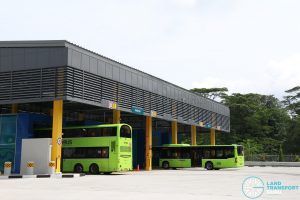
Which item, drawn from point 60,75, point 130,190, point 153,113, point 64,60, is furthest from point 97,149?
point 130,190

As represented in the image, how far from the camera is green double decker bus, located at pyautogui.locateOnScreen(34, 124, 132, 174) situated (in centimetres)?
2773

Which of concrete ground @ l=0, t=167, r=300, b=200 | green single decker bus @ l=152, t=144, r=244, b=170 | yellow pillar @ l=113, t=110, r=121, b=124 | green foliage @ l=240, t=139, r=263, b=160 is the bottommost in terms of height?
concrete ground @ l=0, t=167, r=300, b=200

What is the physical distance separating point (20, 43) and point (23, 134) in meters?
6.20

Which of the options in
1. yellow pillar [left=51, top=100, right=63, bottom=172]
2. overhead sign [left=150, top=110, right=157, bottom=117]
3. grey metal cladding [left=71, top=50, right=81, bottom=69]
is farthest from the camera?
overhead sign [left=150, top=110, right=157, bottom=117]

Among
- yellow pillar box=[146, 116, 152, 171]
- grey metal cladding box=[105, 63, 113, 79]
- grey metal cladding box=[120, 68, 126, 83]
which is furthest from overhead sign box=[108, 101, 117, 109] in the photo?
yellow pillar box=[146, 116, 152, 171]

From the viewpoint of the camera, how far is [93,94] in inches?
1160

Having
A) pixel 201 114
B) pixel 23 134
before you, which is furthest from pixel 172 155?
pixel 23 134

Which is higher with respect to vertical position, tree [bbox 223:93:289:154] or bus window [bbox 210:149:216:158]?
tree [bbox 223:93:289:154]

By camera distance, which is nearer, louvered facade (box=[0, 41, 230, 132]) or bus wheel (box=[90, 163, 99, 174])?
louvered facade (box=[0, 41, 230, 132])

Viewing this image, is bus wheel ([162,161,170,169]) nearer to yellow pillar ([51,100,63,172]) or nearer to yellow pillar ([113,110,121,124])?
yellow pillar ([113,110,121,124])

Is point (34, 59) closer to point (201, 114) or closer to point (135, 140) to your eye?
point (135, 140)

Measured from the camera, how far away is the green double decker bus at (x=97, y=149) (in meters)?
27.7

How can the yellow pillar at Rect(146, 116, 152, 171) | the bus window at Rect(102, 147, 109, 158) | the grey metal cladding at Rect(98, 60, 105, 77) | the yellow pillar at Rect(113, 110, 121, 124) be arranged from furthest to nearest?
the yellow pillar at Rect(146, 116, 152, 171)
the yellow pillar at Rect(113, 110, 121, 124)
the grey metal cladding at Rect(98, 60, 105, 77)
the bus window at Rect(102, 147, 109, 158)

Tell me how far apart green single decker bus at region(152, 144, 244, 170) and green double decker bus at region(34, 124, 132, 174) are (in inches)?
458
